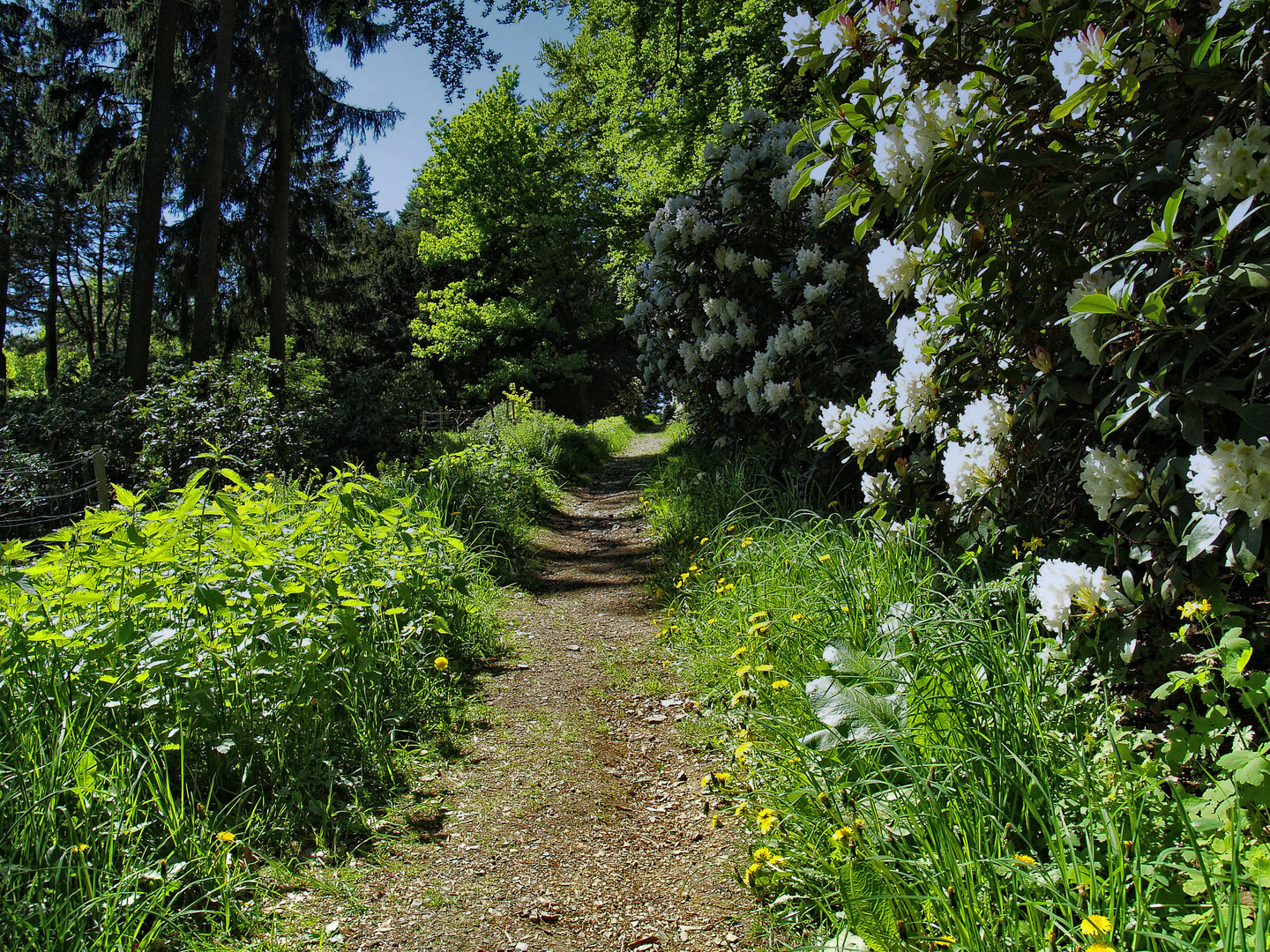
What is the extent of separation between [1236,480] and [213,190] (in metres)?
13.9

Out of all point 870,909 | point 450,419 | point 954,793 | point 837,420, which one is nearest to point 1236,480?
point 954,793

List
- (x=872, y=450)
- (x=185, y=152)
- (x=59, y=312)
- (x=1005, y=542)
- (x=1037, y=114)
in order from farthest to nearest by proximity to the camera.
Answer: (x=59, y=312) < (x=185, y=152) < (x=872, y=450) < (x=1005, y=542) < (x=1037, y=114)

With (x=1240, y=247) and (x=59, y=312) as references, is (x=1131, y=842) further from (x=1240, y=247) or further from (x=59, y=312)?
(x=59, y=312)

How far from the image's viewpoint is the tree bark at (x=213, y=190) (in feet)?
39.3

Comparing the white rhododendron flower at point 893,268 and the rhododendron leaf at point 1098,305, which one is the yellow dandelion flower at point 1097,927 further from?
the white rhododendron flower at point 893,268

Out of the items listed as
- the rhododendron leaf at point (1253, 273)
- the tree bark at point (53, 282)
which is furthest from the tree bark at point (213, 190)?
the tree bark at point (53, 282)

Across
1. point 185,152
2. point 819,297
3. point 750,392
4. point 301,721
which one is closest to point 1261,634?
point 301,721

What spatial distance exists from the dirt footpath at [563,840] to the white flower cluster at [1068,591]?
45.5 inches

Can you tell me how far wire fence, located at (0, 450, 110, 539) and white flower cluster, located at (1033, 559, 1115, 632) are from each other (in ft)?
27.1

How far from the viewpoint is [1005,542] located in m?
2.64

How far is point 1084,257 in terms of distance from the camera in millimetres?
2316

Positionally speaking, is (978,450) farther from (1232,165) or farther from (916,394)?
(1232,165)

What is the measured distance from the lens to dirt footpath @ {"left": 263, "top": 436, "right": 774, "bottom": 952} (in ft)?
7.00

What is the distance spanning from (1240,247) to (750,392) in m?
3.90
